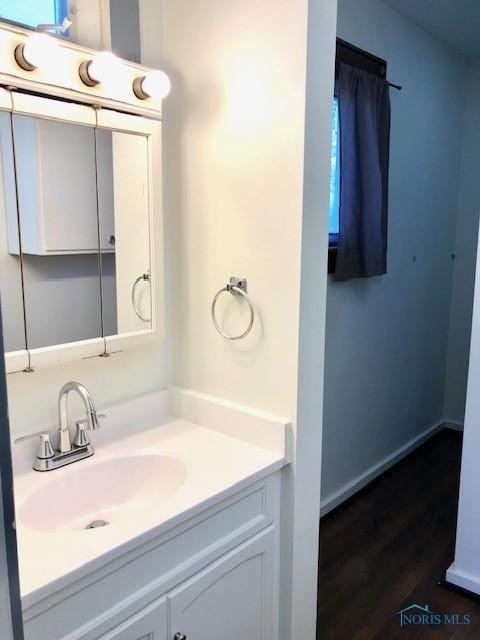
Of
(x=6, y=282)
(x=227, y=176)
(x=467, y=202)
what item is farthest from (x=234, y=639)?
(x=467, y=202)

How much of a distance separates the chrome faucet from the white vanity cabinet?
0.39m

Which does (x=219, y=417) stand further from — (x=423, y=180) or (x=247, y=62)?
(x=423, y=180)

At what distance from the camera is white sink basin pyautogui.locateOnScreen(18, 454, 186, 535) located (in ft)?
4.29

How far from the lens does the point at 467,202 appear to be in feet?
11.7

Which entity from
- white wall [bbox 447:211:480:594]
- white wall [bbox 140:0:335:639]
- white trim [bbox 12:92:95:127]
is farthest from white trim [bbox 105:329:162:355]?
white wall [bbox 447:211:480:594]

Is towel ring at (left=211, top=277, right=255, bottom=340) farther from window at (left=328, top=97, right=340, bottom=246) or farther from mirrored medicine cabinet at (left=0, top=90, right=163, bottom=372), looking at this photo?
window at (left=328, top=97, right=340, bottom=246)

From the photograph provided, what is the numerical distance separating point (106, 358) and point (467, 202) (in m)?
2.93

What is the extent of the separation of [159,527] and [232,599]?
415 millimetres

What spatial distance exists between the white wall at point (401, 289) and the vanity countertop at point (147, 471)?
1.03m

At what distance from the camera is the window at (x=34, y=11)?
1.31m

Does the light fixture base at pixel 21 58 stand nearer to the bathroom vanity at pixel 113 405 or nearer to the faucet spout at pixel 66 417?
the bathroom vanity at pixel 113 405

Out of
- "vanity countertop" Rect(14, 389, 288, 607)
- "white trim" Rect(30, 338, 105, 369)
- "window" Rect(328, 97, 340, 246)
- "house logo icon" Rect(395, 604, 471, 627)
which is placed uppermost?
"window" Rect(328, 97, 340, 246)

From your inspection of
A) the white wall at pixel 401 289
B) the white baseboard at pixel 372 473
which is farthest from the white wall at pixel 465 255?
the white baseboard at pixel 372 473


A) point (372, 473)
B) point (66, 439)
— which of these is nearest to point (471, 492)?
point (372, 473)
